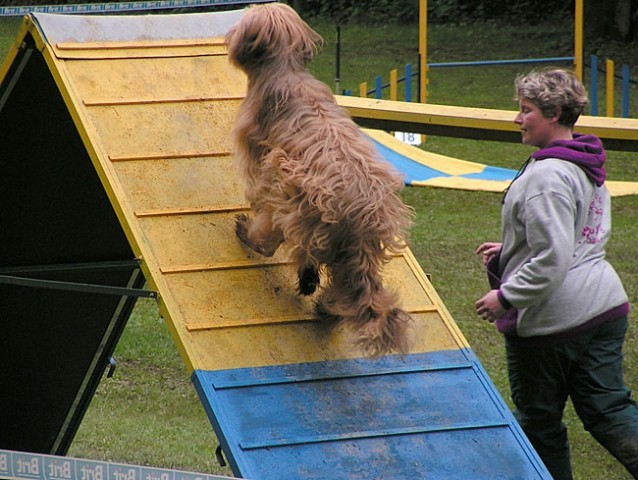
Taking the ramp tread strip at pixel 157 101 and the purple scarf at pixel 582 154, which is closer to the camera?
the purple scarf at pixel 582 154

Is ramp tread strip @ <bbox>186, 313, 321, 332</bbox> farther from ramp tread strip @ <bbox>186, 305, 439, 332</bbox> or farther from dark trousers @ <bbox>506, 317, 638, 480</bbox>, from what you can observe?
dark trousers @ <bbox>506, 317, 638, 480</bbox>

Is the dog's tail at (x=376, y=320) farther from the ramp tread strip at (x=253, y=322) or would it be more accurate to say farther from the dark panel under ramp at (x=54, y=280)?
the dark panel under ramp at (x=54, y=280)

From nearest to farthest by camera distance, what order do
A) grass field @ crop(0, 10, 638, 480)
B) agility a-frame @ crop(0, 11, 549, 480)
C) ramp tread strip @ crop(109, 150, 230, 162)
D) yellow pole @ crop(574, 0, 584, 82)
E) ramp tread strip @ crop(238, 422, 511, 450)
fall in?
ramp tread strip @ crop(238, 422, 511, 450) → agility a-frame @ crop(0, 11, 549, 480) → ramp tread strip @ crop(109, 150, 230, 162) → grass field @ crop(0, 10, 638, 480) → yellow pole @ crop(574, 0, 584, 82)

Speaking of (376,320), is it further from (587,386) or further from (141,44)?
(141,44)

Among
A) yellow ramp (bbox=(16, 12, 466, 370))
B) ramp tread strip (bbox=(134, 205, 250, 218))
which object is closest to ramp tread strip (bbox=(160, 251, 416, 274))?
yellow ramp (bbox=(16, 12, 466, 370))

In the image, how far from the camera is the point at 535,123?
4.13m

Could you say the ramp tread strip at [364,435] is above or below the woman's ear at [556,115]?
below

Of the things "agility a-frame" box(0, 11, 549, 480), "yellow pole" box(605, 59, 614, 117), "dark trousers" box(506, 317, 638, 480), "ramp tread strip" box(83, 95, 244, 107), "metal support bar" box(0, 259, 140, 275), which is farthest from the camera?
"yellow pole" box(605, 59, 614, 117)

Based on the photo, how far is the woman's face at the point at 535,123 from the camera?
4117 mm

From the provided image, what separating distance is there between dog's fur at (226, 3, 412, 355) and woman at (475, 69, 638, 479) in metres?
0.44

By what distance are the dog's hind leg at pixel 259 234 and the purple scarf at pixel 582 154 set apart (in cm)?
99

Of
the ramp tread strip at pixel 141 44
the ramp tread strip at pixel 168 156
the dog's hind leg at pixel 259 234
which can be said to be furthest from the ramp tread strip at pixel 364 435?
the ramp tread strip at pixel 141 44

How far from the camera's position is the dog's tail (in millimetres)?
3947

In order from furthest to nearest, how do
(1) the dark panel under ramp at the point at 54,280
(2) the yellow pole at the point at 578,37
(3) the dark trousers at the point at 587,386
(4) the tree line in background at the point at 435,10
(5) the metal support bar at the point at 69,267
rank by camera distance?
(4) the tree line in background at the point at 435,10
(2) the yellow pole at the point at 578,37
(5) the metal support bar at the point at 69,267
(1) the dark panel under ramp at the point at 54,280
(3) the dark trousers at the point at 587,386
